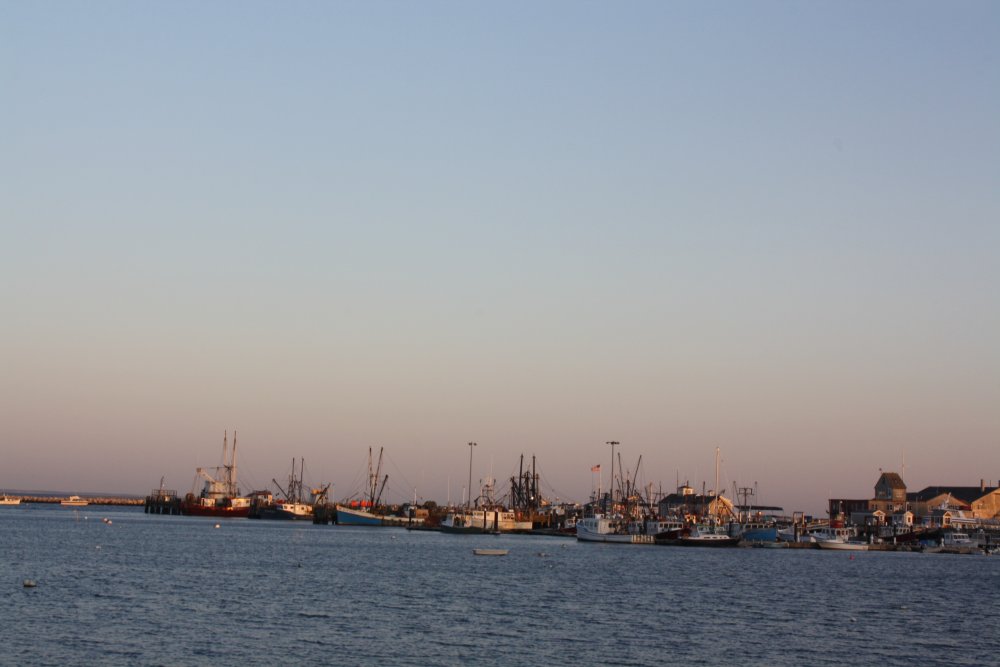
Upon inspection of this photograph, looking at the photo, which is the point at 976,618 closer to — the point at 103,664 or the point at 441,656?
the point at 441,656

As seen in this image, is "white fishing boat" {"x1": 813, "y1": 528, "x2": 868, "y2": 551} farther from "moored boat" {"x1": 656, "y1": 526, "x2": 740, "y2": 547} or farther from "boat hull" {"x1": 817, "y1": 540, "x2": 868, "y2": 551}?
"moored boat" {"x1": 656, "y1": 526, "x2": 740, "y2": 547}

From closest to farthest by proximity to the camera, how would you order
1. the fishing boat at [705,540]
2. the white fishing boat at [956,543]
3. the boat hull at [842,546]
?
the fishing boat at [705,540] → the white fishing boat at [956,543] → the boat hull at [842,546]

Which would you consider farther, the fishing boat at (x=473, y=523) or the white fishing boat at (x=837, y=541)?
the fishing boat at (x=473, y=523)

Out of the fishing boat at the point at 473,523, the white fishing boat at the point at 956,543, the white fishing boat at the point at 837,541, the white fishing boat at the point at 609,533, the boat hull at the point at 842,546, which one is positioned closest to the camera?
the white fishing boat at the point at 609,533

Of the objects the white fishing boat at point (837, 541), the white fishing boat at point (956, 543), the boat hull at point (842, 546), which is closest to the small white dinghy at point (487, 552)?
the boat hull at point (842, 546)

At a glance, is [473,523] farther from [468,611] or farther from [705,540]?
[468,611]

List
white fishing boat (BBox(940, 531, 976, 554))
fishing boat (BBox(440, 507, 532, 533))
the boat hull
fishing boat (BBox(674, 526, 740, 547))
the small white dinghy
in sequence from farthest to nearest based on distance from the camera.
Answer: fishing boat (BBox(440, 507, 532, 533)), the boat hull, white fishing boat (BBox(940, 531, 976, 554)), fishing boat (BBox(674, 526, 740, 547)), the small white dinghy

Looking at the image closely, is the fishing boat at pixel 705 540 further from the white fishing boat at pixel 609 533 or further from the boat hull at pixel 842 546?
the boat hull at pixel 842 546

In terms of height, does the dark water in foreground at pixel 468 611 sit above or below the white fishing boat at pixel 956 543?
below

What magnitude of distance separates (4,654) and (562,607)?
32549 millimetres

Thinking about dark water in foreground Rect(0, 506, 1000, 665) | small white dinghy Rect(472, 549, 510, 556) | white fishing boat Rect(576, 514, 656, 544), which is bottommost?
dark water in foreground Rect(0, 506, 1000, 665)

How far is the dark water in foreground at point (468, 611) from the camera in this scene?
1917 inches

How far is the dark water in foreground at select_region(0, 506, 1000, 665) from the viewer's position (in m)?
48.7

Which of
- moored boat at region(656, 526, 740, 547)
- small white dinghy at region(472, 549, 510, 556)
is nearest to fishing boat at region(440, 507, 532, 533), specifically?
moored boat at region(656, 526, 740, 547)
